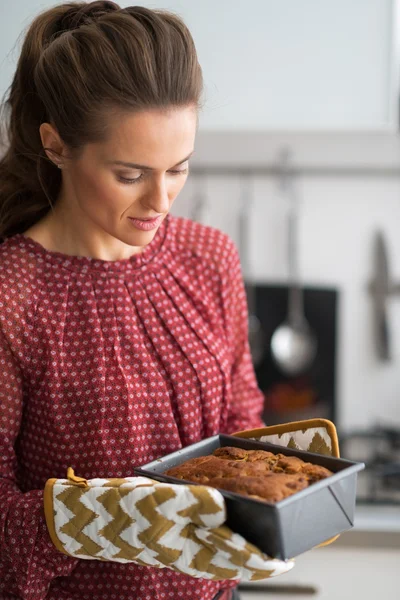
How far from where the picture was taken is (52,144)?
0.89 meters

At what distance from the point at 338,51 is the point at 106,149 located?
0.74m

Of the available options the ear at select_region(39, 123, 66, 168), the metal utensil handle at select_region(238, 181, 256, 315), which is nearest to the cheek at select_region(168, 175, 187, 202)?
the ear at select_region(39, 123, 66, 168)

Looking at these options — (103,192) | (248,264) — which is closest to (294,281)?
(248,264)

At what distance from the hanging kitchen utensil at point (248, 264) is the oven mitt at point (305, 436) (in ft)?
2.46

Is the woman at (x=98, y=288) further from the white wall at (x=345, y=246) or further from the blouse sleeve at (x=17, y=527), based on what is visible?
the white wall at (x=345, y=246)

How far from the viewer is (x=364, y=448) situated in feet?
5.42

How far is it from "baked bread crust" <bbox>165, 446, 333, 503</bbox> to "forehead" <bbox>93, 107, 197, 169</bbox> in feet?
1.03

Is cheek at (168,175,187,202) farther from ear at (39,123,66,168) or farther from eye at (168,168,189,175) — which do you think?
ear at (39,123,66,168)

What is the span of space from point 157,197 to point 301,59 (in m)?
0.70

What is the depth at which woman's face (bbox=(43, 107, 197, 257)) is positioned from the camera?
2.72ft

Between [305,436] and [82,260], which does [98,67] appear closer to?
[82,260]

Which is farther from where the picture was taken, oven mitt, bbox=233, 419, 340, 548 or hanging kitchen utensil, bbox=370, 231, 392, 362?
hanging kitchen utensil, bbox=370, 231, 392, 362

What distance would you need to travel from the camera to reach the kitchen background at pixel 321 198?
4.69ft

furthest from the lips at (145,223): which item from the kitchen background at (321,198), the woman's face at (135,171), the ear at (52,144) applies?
the kitchen background at (321,198)
